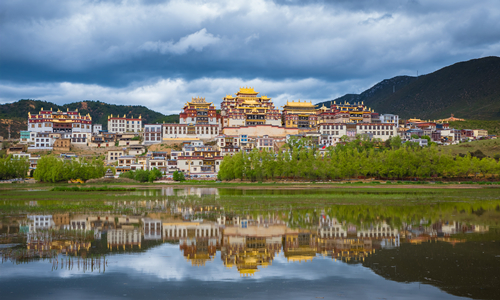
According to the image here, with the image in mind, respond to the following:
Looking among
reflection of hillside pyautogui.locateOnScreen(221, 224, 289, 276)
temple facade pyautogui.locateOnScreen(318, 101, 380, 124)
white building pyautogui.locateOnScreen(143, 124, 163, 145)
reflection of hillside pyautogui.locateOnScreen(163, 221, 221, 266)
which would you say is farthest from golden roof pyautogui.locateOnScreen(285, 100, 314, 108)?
reflection of hillside pyautogui.locateOnScreen(163, 221, 221, 266)

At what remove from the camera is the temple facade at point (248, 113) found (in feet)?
413

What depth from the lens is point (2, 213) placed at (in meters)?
33.1

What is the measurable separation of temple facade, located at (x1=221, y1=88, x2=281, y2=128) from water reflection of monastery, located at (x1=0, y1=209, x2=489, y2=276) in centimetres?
9482

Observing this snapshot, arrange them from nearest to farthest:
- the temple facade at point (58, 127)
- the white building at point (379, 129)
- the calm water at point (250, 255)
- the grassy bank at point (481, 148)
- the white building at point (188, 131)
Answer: the calm water at point (250, 255) < the grassy bank at point (481, 148) < the white building at point (379, 129) < the temple facade at point (58, 127) < the white building at point (188, 131)

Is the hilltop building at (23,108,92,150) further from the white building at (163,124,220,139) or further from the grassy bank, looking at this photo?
the grassy bank

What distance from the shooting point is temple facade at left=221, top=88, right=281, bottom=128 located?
125938 millimetres

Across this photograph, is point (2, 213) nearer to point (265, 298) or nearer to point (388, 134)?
point (265, 298)

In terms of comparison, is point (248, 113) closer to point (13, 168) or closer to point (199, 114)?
point (199, 114)

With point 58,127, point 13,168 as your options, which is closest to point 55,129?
point 58,127

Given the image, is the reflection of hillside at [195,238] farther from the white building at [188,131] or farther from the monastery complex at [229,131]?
the white building at [188,131]

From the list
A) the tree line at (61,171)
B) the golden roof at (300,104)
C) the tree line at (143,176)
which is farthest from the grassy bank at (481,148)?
the tree line at (61,171)

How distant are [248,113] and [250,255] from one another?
357 feet

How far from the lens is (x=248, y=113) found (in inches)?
5007

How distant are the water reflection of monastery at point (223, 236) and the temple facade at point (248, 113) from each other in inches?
3733
